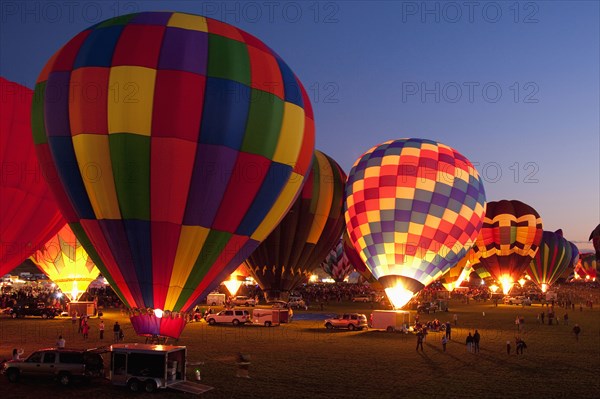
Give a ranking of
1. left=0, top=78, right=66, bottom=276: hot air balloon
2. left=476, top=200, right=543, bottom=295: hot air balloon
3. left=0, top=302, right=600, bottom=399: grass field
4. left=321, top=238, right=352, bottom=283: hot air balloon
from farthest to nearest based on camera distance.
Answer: left=321, top=238, right=352, bottom=283: hot air balloon → left=476, top=200, right=543, bottom=295: hot air balloon → left=0, top=78, right=66, bottom=276: hot air balloon → left=0, top=302, right=600, bottom=399: grass field

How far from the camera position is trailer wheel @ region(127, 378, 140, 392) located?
13.9 meters

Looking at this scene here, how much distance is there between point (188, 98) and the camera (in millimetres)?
15836

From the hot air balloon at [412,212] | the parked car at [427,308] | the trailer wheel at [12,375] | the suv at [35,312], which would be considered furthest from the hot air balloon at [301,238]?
the trailer wheel at [12,375]

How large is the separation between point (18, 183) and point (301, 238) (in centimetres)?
→ 1952

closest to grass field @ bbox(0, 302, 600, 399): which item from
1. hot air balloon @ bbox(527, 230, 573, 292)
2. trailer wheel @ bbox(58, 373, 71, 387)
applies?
trailer wheel @ bbox(58, 373, 71, 387)

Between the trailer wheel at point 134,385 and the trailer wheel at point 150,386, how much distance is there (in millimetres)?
173

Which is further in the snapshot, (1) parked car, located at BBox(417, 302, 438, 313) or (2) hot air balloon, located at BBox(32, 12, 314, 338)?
(1) parked car, located at BBox(417, 302, 438, 313)

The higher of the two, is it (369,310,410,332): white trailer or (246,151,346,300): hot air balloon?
(246,151,346,300): hot air balloon

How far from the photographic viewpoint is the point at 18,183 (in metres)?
18.3

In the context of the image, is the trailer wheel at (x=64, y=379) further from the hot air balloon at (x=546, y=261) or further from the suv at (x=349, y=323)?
the hot air balloon at (x=546, y=261)

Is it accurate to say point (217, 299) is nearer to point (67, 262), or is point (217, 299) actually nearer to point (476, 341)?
point (67, 262)

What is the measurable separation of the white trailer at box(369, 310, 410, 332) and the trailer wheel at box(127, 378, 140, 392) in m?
16.4

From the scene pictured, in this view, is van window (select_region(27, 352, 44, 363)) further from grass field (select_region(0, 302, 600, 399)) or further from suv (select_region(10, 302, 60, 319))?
suv (select_region(10, 302, 60, 319))

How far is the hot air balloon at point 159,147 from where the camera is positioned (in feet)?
51.2
